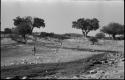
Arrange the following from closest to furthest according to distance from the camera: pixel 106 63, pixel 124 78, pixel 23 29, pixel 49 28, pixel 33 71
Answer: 1. pixel 124 78
2. pixel 33 71
3. pixel 106 63
4. pixel 23 29
5. pixel 49 28

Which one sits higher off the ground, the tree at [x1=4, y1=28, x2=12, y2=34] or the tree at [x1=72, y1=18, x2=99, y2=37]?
the tree at [x1=72, y1=18, x2=99, y2=37]

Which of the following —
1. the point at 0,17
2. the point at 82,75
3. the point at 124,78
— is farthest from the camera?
the point at 0,17

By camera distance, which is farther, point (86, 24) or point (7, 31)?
point (86, 24)

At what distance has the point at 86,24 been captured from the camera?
191ft

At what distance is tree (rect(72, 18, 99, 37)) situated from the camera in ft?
188

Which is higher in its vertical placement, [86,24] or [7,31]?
[86,24]

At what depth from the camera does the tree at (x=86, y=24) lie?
57.3m

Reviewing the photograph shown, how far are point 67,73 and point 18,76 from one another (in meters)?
3.07

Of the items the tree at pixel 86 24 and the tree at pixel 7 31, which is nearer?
the tree at pixel 7 31

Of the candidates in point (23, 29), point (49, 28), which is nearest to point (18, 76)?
point (23, 29)

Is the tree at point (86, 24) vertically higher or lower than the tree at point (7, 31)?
higher

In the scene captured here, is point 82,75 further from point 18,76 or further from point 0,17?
point 0,17

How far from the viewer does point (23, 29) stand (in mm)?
40781

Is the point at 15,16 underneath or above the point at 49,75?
above
